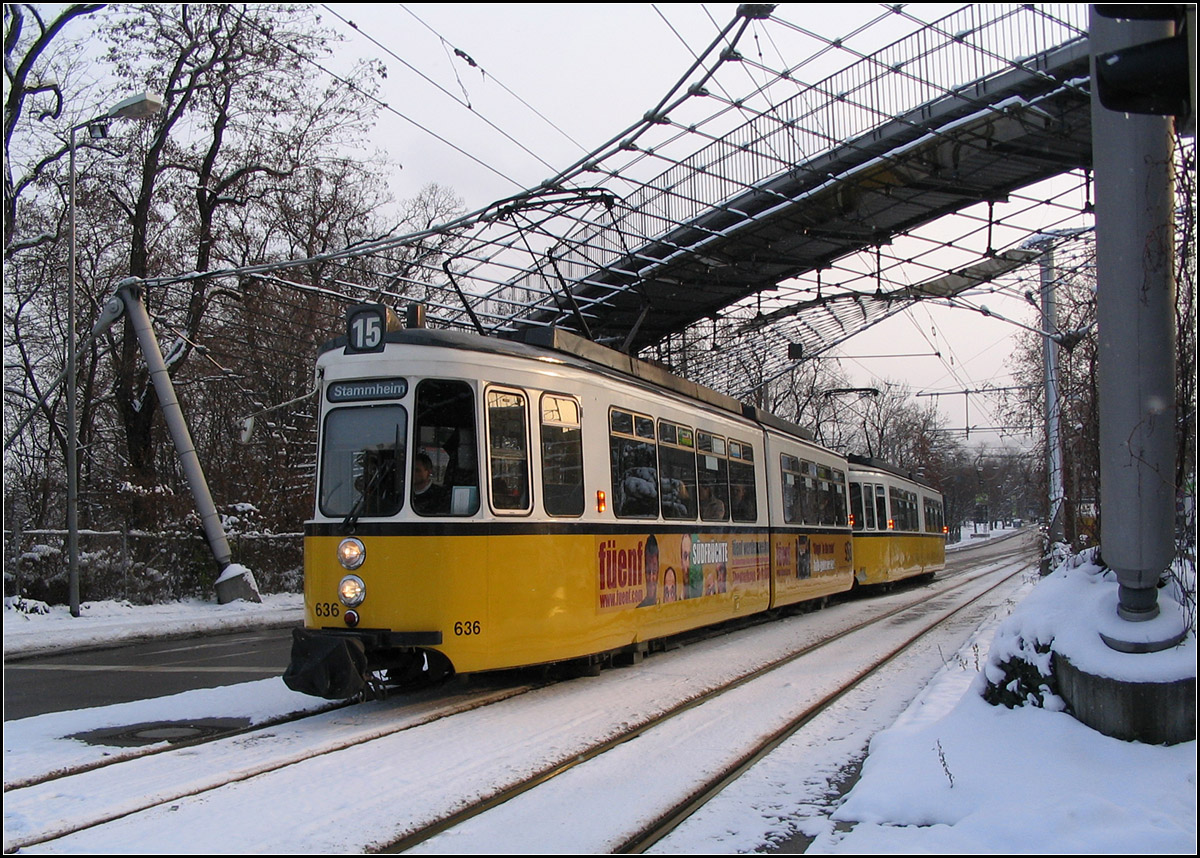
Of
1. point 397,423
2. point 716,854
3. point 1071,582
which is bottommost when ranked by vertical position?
point 716,854

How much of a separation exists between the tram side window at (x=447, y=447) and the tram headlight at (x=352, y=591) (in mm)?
839

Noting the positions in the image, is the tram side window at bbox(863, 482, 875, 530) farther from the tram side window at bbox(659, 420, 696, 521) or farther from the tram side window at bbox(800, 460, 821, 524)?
the tram side window at bbox(659, 420, 696, 521)

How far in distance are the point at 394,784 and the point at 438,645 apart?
2017 millimetres

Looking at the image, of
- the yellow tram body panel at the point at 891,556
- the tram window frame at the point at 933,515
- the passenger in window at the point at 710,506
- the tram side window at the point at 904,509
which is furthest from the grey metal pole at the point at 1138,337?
the tram window frame at the point at 933,515

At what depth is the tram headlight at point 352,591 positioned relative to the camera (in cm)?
788

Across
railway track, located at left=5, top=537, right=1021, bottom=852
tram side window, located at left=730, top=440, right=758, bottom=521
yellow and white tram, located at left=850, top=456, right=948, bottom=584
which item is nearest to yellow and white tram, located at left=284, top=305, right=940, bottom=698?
railway track, located at left=5, top=537, right=1021, bottom=852

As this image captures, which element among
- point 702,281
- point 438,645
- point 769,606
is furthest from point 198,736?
point 702,281

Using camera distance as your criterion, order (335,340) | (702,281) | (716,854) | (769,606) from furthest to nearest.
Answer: (702,281)
(769,606)
(335,340)
(716,854)

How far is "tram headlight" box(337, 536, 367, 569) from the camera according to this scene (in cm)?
792

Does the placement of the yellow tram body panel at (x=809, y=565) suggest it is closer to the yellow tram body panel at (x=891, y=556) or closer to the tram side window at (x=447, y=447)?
the yellow tram body panel at (x=891, y=556)

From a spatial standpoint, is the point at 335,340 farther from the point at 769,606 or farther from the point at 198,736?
the point at 769,606

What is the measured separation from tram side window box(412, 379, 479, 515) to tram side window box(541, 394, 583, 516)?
2.56 feet

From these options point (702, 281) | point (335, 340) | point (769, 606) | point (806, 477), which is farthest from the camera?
point (702, 281)

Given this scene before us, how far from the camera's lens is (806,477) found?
58.0 feet
